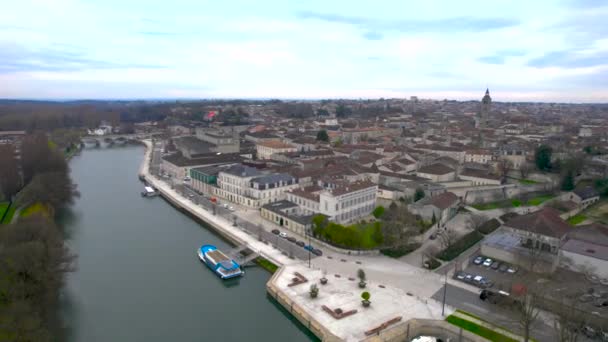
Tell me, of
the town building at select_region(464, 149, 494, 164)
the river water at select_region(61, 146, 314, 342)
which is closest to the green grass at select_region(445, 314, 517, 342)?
the river water at select_region(61, 146, 314, 342)

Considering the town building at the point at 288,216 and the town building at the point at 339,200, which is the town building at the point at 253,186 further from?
the town building at the point at 288,216

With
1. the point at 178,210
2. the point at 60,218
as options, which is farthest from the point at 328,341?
the point at 60,218

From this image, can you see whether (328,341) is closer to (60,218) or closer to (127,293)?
(127,293)

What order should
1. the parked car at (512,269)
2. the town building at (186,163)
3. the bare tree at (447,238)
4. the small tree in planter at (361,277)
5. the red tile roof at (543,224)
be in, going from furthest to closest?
the town building at (186,163), the bare tree at (447,238), the red tile roof at (543,224), the parked car at (512,269), the small tree in planter at (361,277)

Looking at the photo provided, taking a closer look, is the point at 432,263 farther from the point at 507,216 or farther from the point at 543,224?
the point at 507,216

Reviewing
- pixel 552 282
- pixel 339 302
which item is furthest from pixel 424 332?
pixel 552 282

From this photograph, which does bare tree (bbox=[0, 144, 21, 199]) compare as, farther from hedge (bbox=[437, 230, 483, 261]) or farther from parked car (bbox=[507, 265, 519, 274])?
parked car (bbox=[507, 265, 519, 274])

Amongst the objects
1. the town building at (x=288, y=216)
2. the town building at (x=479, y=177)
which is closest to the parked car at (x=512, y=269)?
the town building at (x=288, y=216)
